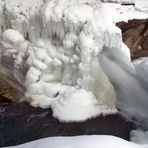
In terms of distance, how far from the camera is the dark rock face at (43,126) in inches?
230

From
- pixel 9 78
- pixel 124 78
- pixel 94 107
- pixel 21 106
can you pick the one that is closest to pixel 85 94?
pixel 94 107

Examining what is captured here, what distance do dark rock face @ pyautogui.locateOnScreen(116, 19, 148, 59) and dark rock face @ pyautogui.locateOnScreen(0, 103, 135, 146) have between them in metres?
1.04

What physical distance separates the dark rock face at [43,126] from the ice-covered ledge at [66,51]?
13 cm

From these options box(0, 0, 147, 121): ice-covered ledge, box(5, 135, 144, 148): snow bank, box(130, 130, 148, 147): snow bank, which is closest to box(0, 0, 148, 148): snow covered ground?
box(0, 0, 147, 121): ice-covered ledge

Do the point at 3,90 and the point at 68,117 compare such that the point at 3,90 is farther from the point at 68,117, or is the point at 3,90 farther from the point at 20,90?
the point at 68,117

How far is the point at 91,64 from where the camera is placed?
6.20 meters

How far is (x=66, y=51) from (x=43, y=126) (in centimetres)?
121

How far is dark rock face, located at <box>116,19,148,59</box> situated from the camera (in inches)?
247

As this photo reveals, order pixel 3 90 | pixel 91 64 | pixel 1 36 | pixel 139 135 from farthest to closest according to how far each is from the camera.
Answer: pixel 1 36 → pixel 3 90 → pixel 91 64 → pixel 139 135

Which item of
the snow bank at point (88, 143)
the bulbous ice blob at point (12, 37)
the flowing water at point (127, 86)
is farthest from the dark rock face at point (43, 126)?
the snow bank at point (88, 143)

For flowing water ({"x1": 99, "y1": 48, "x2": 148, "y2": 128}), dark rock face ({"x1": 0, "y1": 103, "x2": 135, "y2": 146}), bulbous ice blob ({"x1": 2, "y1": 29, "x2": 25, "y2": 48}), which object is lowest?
dark rock face ({"x1": 0, "y1": 103, "x2": 135, "y2": 146})

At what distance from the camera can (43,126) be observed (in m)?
6.05

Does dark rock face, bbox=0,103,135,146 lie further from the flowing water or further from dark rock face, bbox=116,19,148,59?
dark rock face, bbox=116,19,148,59

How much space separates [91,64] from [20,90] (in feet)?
4.46
